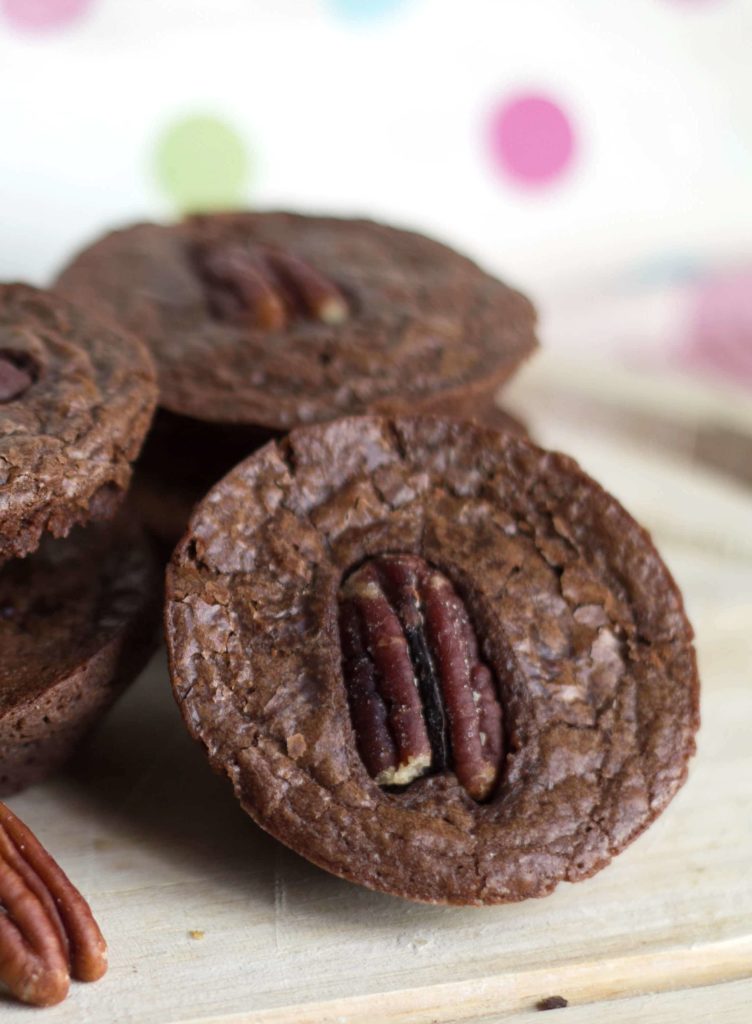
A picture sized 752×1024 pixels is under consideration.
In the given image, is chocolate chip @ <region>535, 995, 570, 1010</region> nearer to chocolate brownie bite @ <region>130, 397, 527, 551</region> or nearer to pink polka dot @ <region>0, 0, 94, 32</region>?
chocolate brownie bite @ <region>130, 397, 527, 551</region>

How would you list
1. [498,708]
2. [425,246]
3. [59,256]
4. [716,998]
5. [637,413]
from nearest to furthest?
1. [716,998]
2. [498,708]
3. [425,246]
4. [637,413]
5. [59,256]

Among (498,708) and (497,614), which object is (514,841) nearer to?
(498,708)

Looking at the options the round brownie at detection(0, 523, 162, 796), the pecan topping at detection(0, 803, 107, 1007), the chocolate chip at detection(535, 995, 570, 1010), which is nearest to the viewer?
the pecan topping at detection(0, 803, 107, 1007)

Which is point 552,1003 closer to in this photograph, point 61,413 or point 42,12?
point 61,413

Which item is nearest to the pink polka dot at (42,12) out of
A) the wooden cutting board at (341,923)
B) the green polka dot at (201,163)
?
the green polka dot at (201,163)

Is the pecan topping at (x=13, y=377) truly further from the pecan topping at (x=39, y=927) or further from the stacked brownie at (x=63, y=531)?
the pecan topping at (x=39, y=927)

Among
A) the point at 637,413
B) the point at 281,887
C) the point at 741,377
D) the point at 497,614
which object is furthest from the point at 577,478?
the point at 741,377

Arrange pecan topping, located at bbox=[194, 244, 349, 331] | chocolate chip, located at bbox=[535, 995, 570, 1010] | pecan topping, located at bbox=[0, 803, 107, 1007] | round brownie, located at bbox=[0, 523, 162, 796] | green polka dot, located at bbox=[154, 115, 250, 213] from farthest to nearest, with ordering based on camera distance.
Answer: green polka dot, located at bbox=[154, 115, 250, 213] → pecan topping, located at bbox=[194, 244, 349, 331] → round brownie, located at bbox=[0, 523, 162, 796] → chocolate chip, located at bbox=[535, 995, 570, 1010] → pecan topping, located at bbox=[0, 803, 107, 1007]

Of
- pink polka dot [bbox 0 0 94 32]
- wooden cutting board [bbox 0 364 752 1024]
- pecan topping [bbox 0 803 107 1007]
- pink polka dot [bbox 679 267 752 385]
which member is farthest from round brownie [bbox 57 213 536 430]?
pink polka dot [bbox 679 267 752 385]
